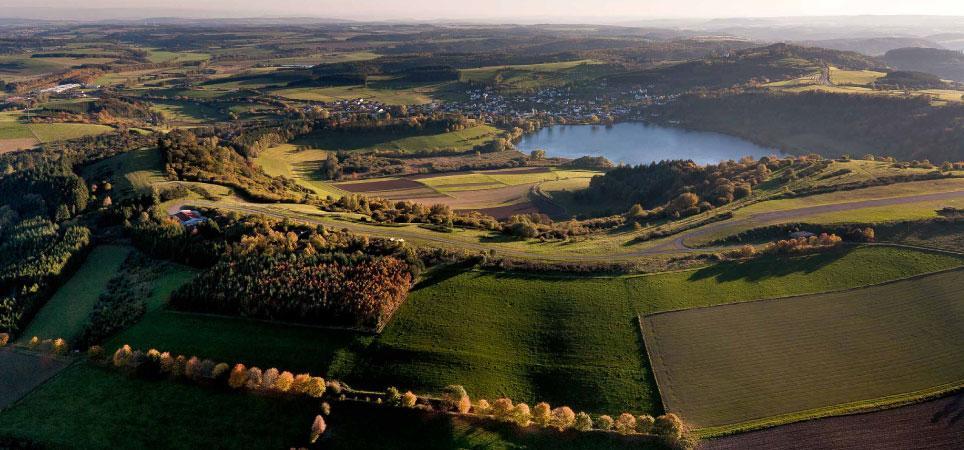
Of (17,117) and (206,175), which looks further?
(17,117)

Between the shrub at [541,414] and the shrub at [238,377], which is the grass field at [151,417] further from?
the shrub at [541,414]

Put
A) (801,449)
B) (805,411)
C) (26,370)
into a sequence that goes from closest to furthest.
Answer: (801,449) → (805,411) → (26,370)

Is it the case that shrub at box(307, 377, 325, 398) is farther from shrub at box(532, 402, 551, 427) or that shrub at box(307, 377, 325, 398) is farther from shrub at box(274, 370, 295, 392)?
shrub at box(532, 402, 551, 427)

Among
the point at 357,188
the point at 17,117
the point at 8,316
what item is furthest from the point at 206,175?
the point at 17,117

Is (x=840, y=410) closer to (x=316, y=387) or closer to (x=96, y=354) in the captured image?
(x=316, y=387)

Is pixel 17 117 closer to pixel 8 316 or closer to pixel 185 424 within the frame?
pixel 8 316

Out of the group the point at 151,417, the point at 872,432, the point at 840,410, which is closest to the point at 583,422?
the point at 840,410

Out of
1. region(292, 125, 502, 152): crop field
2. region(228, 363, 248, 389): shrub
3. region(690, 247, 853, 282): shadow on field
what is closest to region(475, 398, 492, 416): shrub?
region(228, 363, 248, 389): shrub

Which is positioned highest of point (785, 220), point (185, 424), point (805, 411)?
point (785, 220)
